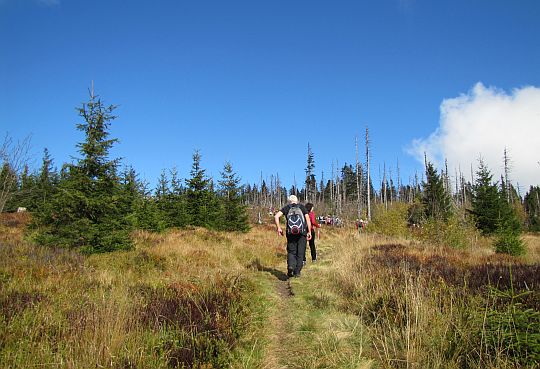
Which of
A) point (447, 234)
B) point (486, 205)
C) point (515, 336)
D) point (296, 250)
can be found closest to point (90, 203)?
point (296, 250)

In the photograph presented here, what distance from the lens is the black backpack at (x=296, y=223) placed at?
298 inches

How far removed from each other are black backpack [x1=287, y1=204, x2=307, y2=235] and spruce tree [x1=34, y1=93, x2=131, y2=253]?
6.59 meters

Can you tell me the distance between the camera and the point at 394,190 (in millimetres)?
107312

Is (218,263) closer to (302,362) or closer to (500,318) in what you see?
(302,362)

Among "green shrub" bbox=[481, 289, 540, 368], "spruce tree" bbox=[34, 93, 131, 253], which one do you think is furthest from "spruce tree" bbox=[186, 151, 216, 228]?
"green shrub" bbox=[481, 289, 540, 368]

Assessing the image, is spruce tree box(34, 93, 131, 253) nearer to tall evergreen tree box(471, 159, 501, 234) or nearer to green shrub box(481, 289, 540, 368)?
green shrub box(481, 289, 540, 368)

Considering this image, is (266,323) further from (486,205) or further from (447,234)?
(486,205)

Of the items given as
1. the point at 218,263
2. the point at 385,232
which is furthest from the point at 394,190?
the point at 218,263

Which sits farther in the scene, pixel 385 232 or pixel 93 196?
pixel 385 232

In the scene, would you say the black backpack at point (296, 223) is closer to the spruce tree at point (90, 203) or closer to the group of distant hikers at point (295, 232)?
the group of distant hikers at point (295, 232)

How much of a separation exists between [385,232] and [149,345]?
17.7 meters

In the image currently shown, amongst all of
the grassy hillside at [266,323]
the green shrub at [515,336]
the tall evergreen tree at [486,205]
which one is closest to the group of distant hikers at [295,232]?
the grassy hillside at [266,323]

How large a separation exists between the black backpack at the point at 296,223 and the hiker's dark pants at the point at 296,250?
188 mm

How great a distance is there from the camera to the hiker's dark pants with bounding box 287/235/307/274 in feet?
25.3
